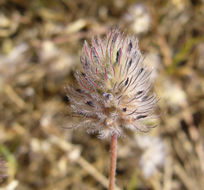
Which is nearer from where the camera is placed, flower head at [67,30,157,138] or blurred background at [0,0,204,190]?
flower head at [67,30,157,138]

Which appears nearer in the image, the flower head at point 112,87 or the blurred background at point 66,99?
the flower head at point 112,87

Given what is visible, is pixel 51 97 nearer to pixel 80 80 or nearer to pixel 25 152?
pixel 25 152

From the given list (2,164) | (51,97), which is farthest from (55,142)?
(2,164)

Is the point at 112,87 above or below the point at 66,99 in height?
below
